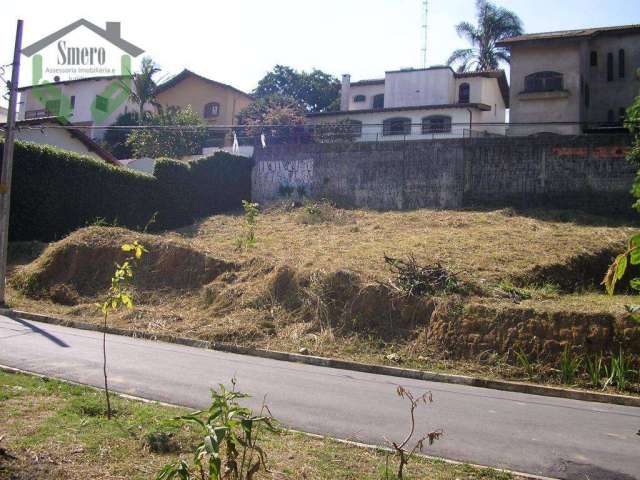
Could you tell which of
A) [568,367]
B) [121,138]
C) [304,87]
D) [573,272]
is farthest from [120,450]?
[304,87]

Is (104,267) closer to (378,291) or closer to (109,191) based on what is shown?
(109,191)

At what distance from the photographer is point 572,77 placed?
117 feet

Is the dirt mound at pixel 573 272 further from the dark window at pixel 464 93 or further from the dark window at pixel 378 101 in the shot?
the dark window at pixel 378 101

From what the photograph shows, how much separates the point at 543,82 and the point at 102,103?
3340cm

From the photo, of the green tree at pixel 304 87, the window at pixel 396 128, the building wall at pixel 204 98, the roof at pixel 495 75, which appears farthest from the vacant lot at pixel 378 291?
the green tree at pixel 304 87

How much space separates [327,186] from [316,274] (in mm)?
14431

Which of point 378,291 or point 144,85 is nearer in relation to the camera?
point 378,291

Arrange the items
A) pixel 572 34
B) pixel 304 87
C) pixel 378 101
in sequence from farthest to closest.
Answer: pixel 304 87
pixel 378 101
pixel 572 34

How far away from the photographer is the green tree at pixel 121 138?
44656 mm

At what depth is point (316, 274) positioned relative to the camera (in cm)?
1498

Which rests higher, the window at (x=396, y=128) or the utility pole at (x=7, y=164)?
the window at (x=396, y=128)

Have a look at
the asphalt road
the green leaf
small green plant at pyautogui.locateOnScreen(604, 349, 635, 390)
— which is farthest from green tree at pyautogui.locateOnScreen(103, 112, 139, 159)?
the green leaf

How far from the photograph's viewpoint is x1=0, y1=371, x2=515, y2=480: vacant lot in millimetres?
4480

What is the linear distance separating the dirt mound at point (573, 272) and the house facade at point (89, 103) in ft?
131
